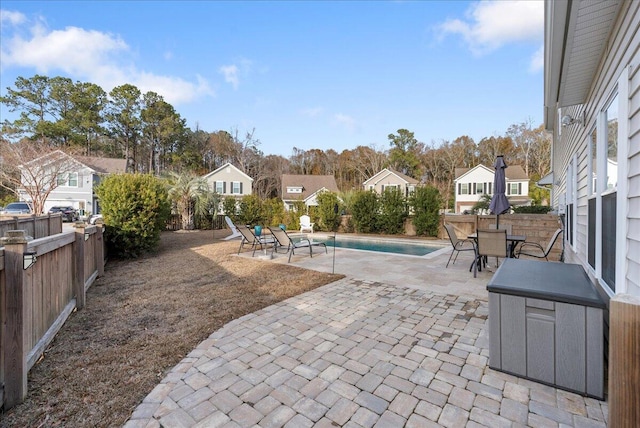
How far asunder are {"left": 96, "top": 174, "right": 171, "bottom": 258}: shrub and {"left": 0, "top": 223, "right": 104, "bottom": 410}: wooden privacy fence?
4.21 meters

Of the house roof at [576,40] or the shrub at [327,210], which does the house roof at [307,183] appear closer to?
the shrub at [327,210]

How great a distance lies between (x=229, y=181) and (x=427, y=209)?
75.9ft

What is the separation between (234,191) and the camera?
3181 cm

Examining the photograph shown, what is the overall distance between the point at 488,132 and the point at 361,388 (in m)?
46.1

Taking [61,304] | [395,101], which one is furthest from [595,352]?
[395,101]

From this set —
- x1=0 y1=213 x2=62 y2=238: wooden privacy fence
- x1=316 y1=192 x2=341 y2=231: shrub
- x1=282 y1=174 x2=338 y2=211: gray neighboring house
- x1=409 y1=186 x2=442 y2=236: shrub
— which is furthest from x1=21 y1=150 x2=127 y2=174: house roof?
x1=409 y1=186 x2=442 y2=236: shrub

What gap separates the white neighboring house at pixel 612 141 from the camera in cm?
130

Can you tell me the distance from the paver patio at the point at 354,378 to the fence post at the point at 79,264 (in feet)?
7.56

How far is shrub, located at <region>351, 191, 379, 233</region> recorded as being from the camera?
15.3 meters

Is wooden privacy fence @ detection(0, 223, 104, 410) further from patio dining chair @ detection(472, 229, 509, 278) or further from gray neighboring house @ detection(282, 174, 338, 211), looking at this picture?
gray neighboring house @ detection(282, 174, 338, 211)

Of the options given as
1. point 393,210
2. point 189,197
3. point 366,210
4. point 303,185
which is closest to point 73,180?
point 189,197

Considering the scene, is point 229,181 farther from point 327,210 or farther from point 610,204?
point 610,204

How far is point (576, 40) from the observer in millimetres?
2965

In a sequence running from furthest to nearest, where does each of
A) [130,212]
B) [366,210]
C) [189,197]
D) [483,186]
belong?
[483,186], [189,197], [366,210], [130,212]
